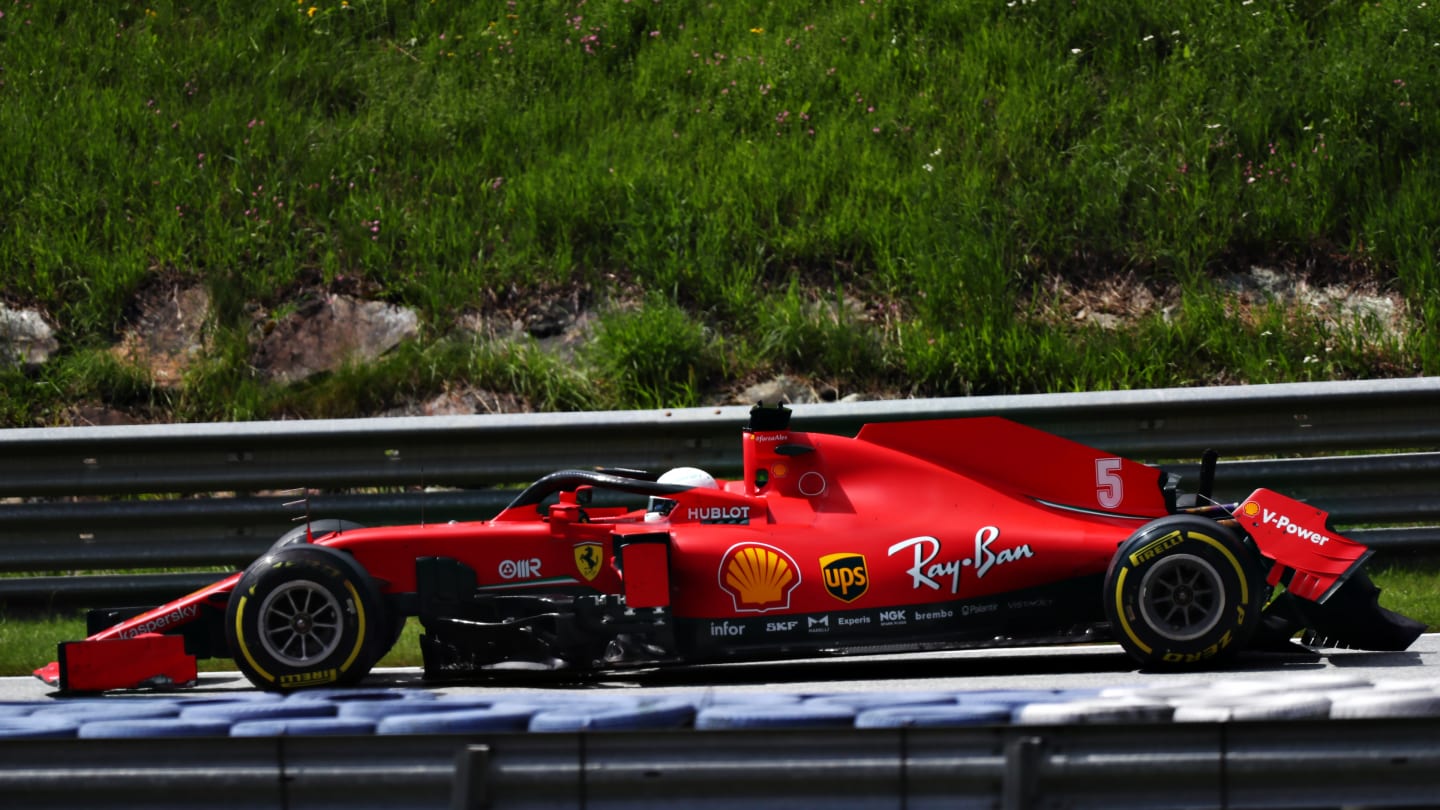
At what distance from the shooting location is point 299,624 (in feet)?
20.5

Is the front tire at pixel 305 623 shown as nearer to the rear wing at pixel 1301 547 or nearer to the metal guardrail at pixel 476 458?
the metal guardrail at pixel 476 458

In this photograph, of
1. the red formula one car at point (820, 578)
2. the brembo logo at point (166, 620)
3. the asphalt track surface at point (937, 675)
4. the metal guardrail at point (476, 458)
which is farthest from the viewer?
the metal guardrail at point (476, 458)

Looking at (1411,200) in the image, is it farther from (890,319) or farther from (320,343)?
(320,343)

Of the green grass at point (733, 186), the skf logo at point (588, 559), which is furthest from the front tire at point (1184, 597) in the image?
the green grass at point (733, 186)

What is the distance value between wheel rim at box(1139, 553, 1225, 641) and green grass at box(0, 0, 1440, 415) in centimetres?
417

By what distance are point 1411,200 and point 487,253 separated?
6457 mm

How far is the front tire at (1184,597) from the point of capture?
6.00 m

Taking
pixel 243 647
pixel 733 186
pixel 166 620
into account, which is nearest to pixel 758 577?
pixel 243 647

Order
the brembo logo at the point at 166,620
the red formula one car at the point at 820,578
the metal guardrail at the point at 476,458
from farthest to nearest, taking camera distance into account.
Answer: the metal guardrail at the point at 476,458, the brembo logo at the point at 166,620, the red formula one car at the point at 820,578

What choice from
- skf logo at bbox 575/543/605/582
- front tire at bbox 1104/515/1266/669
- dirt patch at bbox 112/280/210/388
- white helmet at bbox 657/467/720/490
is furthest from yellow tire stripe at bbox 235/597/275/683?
dirt patch at bbox 112/280/210/388

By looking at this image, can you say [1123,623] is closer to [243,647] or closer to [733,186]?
[243,647]

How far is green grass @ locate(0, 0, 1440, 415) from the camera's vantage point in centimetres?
1040

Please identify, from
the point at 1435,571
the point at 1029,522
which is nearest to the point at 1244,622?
the point at 1029,522

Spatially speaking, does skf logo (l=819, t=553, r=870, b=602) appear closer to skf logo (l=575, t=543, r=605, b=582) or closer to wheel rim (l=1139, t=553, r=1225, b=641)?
skf logo (l=575, t=543, r=605, b=582)
